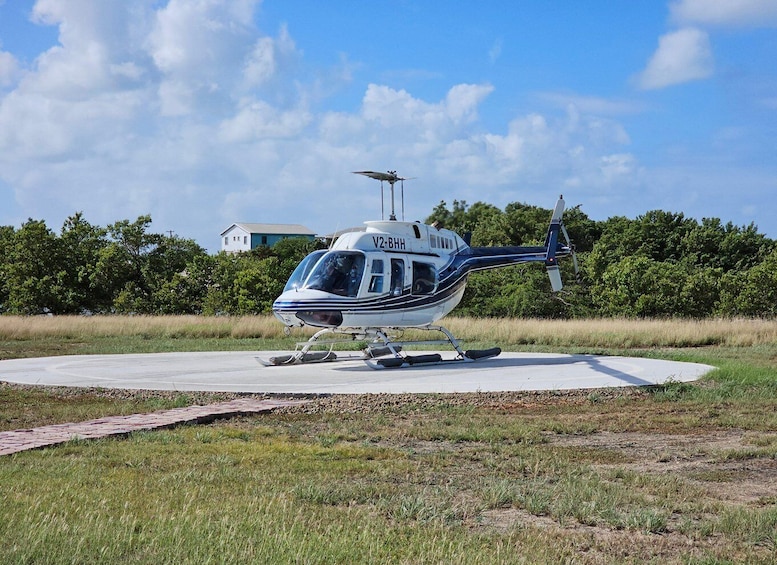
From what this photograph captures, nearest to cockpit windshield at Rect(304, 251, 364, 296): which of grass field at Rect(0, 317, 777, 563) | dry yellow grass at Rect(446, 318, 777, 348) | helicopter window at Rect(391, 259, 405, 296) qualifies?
helicopter window at Rect(391, 259, 405, 296)

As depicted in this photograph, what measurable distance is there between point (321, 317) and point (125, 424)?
26.9 feet

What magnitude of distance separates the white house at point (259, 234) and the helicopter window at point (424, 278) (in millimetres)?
99446

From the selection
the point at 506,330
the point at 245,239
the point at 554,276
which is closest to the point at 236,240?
the point at 245,239

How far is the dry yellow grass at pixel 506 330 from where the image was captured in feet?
90.6

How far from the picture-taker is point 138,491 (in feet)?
23.3

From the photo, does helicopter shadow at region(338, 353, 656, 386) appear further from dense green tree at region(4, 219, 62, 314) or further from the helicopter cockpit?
dense green tree at region(4, 219, 62, 314)

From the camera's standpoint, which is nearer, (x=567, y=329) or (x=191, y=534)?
(x=191, y=534)

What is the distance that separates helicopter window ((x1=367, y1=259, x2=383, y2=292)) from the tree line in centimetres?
2264

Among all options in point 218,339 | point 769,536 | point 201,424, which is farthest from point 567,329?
point 769,536

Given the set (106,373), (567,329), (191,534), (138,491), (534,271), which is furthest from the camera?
(534,271)

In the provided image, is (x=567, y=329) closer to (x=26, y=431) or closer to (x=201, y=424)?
(x=201, y=424)

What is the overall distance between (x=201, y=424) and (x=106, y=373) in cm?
714

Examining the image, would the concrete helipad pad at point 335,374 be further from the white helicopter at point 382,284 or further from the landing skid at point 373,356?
the white helicopter at point 382,284

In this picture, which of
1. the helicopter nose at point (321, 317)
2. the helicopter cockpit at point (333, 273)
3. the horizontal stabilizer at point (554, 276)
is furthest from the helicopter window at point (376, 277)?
the horizontal stabilizer at point (554, 276)
